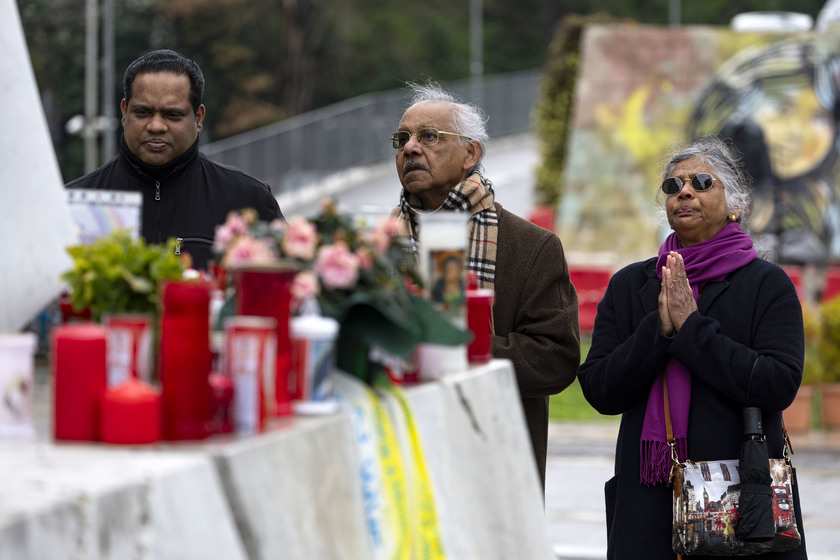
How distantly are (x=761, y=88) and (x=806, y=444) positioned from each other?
41.1 feet

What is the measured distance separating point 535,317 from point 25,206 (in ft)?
6.08

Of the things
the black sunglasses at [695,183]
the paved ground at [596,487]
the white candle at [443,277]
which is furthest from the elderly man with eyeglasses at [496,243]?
the paved ground at [596,487]

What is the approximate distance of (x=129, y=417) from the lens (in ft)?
7.98

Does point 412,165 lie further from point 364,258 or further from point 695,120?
point 695,120

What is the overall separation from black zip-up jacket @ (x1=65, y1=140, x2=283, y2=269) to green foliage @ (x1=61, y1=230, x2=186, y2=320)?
145 centimetres

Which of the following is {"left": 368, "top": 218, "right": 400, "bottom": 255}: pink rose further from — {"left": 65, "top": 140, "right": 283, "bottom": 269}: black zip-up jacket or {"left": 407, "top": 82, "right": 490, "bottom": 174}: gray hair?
{"left": 407, "top": 82, "right": 490, "bottom": 174}: gray hair

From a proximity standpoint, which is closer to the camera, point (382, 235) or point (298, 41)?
point (382, 235)

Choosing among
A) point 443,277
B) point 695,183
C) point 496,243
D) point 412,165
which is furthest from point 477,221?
point 443,277

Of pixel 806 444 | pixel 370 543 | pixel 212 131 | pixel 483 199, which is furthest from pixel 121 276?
pixel 212 131

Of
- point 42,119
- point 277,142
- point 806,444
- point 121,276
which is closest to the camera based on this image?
point 121,276

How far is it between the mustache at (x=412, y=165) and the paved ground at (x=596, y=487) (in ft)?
10.1

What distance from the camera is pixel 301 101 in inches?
1887

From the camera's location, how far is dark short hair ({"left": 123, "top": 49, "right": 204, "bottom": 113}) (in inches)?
174

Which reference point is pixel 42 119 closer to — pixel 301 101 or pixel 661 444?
pixel 661 444
